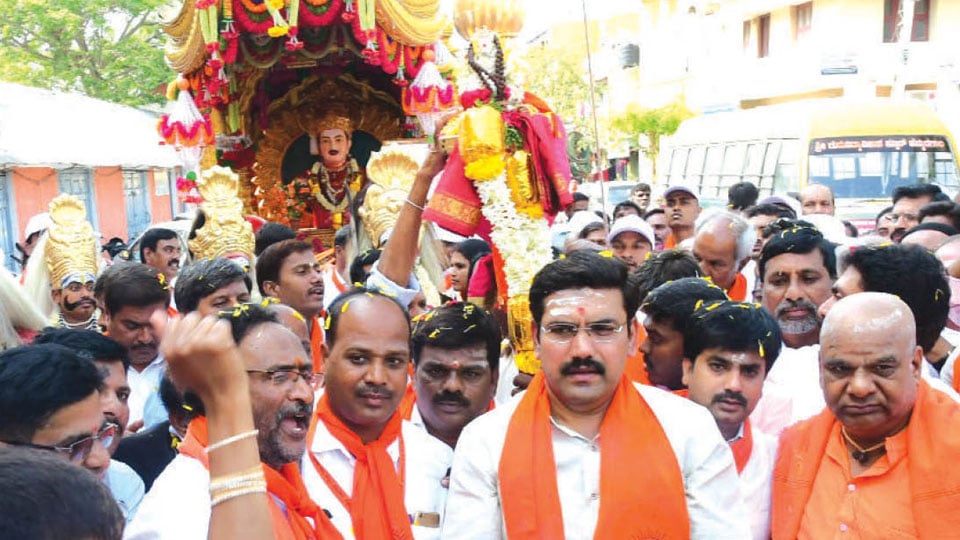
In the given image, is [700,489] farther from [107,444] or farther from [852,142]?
[852,142]

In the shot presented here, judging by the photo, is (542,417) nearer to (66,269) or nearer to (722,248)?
(722,248)

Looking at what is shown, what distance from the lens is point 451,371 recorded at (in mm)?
3145

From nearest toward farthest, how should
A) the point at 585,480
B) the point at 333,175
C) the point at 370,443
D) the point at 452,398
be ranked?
1. the point at 585,480
2. the point at 370,443
3. the point at 452,398
4. the point at 333,175

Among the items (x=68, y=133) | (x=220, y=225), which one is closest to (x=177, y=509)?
(x=220, y=225)

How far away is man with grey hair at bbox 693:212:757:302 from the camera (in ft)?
15.4

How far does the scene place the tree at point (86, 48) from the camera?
19.1 meters

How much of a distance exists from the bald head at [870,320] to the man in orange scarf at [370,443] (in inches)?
47.3

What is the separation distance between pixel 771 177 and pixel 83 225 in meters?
9.06

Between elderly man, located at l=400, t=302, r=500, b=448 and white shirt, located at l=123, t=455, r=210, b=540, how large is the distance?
1098mm

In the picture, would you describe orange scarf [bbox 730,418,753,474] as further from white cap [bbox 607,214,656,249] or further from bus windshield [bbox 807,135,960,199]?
bus windshield [bbox 807,135,960,199]

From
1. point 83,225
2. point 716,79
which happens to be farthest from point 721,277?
point 716,79

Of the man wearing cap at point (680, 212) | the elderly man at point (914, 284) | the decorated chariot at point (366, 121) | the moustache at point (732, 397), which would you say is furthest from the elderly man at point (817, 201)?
the moustache at point (732, 397)

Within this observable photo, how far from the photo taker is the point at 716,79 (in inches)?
1086

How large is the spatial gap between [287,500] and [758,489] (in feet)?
4.45
